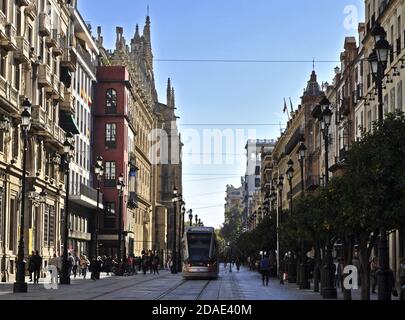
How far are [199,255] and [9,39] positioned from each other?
2219 cm

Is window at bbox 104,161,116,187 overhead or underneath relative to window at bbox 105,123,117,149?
underneath

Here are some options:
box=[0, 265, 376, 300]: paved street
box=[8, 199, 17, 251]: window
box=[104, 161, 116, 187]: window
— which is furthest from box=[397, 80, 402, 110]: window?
box=[104, 161, 116, 187]: window

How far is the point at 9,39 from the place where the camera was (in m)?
50.0

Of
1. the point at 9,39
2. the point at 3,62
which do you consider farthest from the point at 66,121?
the point at 9,39

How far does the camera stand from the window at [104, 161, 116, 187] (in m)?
102

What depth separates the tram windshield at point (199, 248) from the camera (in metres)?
63.5

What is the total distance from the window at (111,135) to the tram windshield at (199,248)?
3996 cm

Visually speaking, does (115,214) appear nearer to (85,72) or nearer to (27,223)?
(85,72)

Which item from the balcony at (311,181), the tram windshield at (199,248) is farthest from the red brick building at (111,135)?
the tram windshield at (199,248)

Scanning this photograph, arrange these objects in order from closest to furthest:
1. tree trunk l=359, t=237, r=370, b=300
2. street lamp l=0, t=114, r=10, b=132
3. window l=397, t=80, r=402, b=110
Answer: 1. tree trunk l=359, t=237, r=370, b=300
2. window l=397, t=80, r=402, b=110
3. street lamp l=0, t=114, r=10, b=132

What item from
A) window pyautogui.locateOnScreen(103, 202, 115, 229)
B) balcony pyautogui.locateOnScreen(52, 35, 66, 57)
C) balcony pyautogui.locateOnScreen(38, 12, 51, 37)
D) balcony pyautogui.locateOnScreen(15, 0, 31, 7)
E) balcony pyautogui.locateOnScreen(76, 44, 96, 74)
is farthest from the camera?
window pyautogui.locateOnScreen(103, 202, 115, 229)

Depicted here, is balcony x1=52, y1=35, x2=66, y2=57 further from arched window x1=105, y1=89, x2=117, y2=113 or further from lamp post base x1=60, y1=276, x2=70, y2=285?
arched window x1=105, y1=89, x2=117, y2=113
